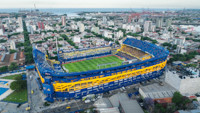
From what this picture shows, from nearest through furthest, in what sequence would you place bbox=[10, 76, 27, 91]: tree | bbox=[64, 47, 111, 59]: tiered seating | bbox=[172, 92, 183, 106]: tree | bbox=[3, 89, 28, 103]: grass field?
bbox=[172, 92, 183, 106]: tree → bbox=[3, 89, 28, 103]: grass field → bbox=[10, 76, 27, 91]: tree → bbox=[64, 47, 111, 59]: tiered seating

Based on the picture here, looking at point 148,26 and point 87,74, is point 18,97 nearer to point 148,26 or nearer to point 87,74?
point 87,74

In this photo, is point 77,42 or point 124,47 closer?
point 124,47

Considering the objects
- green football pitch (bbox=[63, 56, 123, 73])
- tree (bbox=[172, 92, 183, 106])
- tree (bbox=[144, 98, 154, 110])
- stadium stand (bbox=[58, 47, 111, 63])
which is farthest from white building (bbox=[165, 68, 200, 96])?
stadium stand (bbox=[58, 47, 111, 63])

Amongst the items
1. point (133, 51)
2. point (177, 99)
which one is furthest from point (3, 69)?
point (177, 99)

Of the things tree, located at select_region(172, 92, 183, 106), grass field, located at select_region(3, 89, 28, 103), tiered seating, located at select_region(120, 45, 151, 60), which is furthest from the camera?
tiered seating, located at select_region(120, 45, 151, 60)

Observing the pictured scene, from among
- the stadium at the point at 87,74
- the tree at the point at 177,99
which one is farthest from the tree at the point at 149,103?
the stadium at the point at 87,74

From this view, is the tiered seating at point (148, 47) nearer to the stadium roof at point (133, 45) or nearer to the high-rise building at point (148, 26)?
the stadium roof at point (133, 45)

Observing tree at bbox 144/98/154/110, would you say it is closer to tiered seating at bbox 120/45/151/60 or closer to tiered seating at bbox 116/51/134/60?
tiered seating at bbox 120/45/151/60

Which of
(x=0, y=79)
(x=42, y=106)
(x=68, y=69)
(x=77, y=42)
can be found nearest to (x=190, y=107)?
(x=42, y=106)

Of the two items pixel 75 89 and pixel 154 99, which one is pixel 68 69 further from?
pixel 154 99
